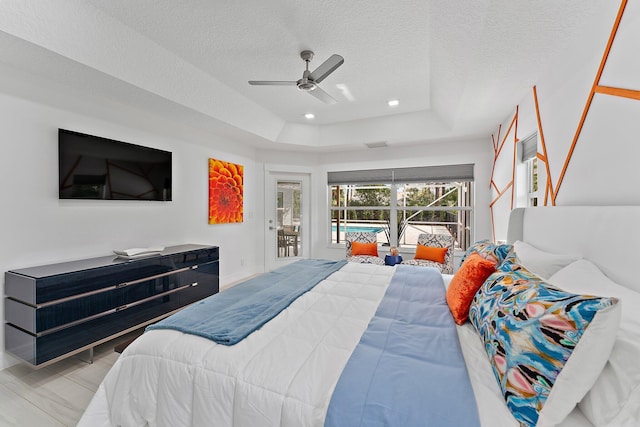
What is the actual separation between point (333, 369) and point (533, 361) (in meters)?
→ 0.65

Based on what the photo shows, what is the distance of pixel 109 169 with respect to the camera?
107 inches

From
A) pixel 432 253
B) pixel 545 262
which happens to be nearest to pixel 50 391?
pixel 545 262

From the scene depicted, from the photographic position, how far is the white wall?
7.02ft

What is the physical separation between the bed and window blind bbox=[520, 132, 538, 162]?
4.00 ft

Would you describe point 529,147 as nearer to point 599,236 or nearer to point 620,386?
point 599,236

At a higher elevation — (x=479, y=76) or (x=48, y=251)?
(x=479, y=76)

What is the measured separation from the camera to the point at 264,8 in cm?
198

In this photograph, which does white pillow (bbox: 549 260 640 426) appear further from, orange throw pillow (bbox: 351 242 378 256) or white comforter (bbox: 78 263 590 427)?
orange throw pillow (bbox: 351 242 378 256)

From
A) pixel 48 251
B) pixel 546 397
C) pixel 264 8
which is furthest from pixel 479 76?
pixel 48 251

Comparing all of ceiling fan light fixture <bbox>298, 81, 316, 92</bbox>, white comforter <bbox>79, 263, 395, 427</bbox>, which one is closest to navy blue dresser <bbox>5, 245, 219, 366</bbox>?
white comforter <bbox>79, 263, 395, 427</bbox>

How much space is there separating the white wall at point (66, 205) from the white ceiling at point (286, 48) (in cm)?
29

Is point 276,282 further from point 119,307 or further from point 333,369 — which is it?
point 119,307

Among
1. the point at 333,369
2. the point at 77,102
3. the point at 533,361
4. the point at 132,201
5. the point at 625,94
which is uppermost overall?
the point at 77,102

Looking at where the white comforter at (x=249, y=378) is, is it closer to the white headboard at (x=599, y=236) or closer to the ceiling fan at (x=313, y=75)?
the white headboard at (x=599, y=236)
